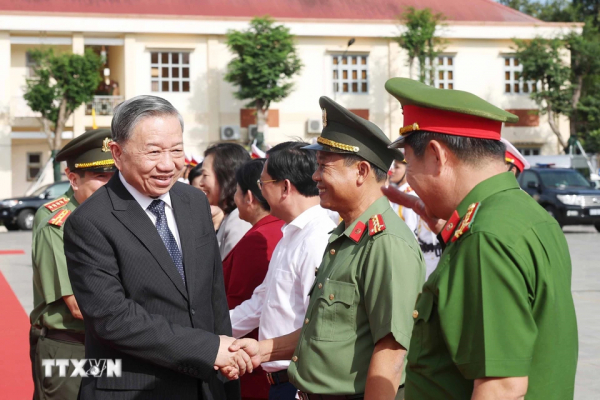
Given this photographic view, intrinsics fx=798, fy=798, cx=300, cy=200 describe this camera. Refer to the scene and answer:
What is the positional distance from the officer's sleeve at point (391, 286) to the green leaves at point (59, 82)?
31068mm

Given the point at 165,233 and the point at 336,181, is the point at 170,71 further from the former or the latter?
the point at 165,233

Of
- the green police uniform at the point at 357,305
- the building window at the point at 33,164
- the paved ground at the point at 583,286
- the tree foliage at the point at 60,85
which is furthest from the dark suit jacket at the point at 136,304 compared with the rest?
the building window at the point at 33,164

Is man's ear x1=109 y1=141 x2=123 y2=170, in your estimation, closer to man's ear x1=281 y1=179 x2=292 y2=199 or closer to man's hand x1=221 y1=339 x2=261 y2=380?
man's hand x1=221 y1=339 x2=261 y2=380

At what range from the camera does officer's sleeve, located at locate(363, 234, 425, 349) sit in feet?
8.86

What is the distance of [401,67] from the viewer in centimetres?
3750

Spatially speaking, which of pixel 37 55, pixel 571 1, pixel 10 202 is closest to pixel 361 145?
pixel 10 202

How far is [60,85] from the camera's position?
3225 cm

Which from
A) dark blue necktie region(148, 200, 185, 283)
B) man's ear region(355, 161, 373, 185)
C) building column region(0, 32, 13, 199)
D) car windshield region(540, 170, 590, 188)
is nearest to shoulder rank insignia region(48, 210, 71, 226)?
dark blue necktie region(148, 200, 185, 283)

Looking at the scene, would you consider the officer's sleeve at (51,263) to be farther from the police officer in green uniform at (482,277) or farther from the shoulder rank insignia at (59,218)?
the police officer in green uniform at (482,277)

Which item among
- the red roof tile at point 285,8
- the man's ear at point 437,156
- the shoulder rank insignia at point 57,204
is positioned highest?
the red roof tile at point 285,8

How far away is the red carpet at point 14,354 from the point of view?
595 centimetres

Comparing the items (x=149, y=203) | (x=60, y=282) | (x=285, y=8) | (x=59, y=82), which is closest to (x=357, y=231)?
(x=149, y=203)

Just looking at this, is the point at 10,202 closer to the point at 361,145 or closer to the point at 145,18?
the point at 145,18

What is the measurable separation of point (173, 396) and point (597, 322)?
7.06 meters
